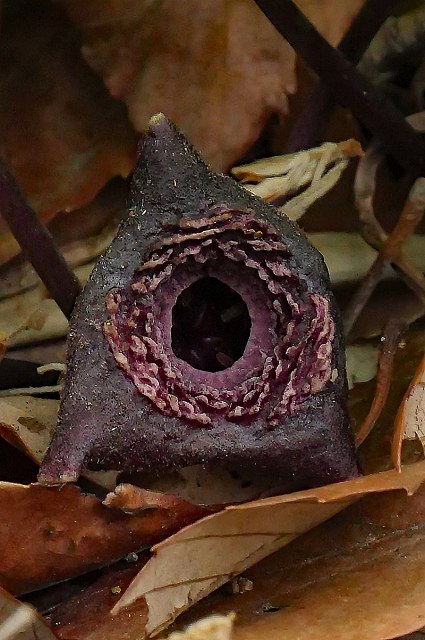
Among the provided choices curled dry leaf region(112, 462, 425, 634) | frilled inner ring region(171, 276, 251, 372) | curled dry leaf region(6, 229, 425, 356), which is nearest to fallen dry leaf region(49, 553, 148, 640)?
curled dry leaf region(112, 462, 425, 634)

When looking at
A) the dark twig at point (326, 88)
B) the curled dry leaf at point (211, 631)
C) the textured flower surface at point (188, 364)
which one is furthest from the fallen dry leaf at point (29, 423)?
the dark twig at point (326, 88)

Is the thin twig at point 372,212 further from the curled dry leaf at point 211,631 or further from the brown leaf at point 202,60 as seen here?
the curled dry leaf at point 211,631

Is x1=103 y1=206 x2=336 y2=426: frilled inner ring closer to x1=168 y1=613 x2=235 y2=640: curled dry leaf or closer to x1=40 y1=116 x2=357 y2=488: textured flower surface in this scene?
x1=40 y1=116 x2=357 y2=488: textured flower surface

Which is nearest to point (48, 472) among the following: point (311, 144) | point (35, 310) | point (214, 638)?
point (214, 638)

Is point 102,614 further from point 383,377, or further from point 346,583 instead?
point 383,377

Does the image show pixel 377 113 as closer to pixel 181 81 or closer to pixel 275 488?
pixel 181 81

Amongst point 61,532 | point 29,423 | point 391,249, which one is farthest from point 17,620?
point 391,249
